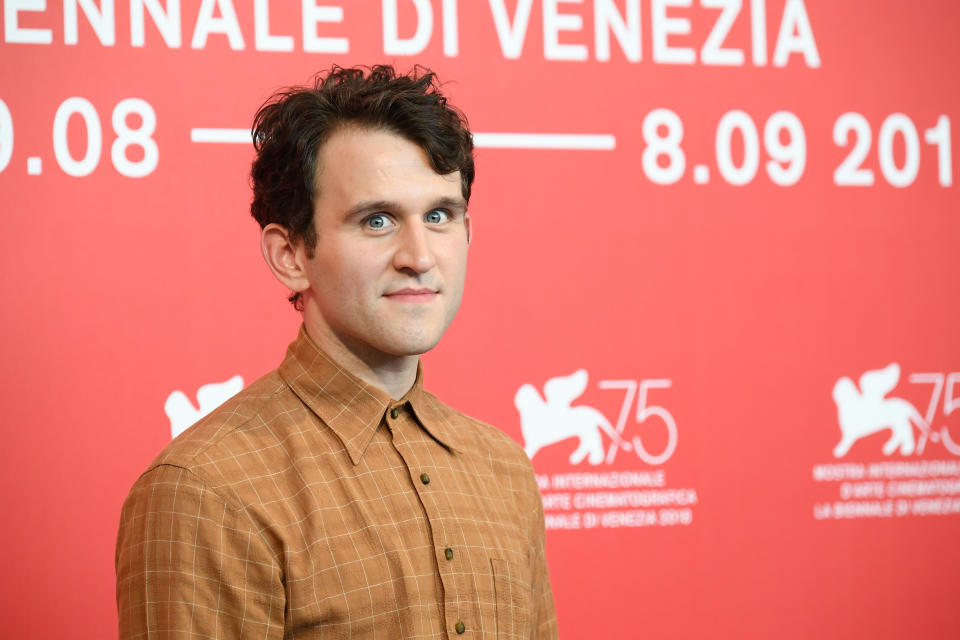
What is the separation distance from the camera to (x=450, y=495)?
124cm

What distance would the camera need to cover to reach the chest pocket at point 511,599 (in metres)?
1.21

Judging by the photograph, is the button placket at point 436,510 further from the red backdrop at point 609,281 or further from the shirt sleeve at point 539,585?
the red backdrop at point 609,281

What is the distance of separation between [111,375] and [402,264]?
105 cm

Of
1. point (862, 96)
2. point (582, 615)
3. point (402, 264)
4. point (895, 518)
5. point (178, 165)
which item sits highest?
point (862, 96)

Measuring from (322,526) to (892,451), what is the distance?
5.47 feet

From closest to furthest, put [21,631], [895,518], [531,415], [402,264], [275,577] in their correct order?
1. [275,577]
2. [402,264]
3. [21,631]
4. [531,415]
5. [895,518]

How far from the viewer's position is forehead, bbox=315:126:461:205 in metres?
1.21

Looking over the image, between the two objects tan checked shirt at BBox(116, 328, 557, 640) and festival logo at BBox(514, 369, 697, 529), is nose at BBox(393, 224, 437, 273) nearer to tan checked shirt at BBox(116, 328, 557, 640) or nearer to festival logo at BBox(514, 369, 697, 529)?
tan checked shirt at BBox(116, 328, 557, 640)

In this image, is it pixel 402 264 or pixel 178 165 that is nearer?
pixel 402 264

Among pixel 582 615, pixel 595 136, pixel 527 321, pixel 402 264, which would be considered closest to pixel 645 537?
pixel 582 615

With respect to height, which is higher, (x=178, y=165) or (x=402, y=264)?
(x=178, y=165)

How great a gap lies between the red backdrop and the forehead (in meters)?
0.91

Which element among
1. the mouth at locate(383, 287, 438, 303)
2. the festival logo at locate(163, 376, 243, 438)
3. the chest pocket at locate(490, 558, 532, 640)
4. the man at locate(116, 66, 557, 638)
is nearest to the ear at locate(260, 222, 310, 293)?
the man at locate(116, 66, 557, 638)

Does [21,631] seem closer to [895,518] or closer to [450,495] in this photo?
[450,495]
